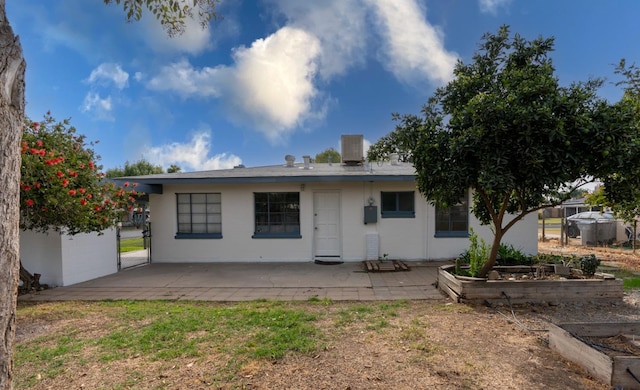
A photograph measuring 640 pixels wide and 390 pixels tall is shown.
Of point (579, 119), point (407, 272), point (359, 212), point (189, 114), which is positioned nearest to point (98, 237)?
point (189, 114)

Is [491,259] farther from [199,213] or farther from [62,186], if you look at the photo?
[199,213]

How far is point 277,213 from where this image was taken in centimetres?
972

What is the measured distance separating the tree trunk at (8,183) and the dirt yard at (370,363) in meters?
1.55

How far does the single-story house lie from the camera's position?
9508 millimetres

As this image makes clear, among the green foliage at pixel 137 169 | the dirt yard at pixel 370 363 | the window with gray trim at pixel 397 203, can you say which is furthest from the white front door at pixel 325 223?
the green foliage at pixel 137 169

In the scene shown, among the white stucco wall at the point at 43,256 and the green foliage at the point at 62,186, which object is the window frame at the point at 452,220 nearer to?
the green foliage at the point at 62,186

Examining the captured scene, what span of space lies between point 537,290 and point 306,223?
6.01 metres

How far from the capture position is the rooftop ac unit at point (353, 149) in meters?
11.1

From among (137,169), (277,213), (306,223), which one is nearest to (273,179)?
(277,213)

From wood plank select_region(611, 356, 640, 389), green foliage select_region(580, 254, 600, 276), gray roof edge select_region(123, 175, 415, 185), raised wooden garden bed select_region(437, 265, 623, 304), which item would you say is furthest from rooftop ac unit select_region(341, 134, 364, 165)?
wood plank select_region(611, 356, 640, 389)

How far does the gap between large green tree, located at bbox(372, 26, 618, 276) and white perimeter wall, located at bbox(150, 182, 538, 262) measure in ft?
13.6

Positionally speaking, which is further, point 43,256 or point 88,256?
point 88,256

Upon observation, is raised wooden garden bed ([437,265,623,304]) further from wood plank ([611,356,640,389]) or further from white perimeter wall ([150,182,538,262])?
white perimeter wall ([150,182,538,262])

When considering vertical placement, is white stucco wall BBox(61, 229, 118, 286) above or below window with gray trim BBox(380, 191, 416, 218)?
below
